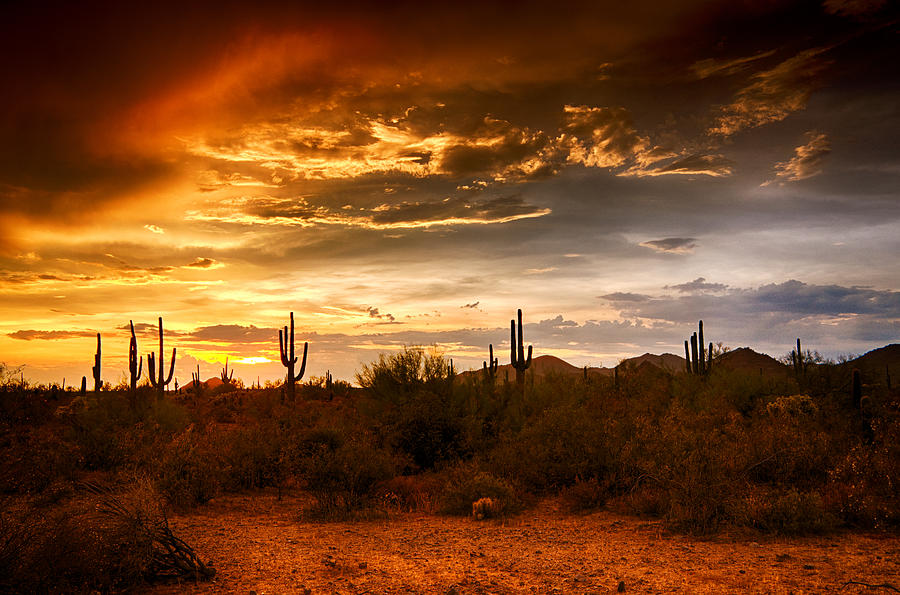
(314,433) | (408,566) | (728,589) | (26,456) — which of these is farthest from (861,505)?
(26,456)

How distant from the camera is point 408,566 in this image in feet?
31.0

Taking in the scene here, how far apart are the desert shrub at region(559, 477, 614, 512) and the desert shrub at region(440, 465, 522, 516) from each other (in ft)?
3.98

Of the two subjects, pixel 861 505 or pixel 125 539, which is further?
pixel 861 505

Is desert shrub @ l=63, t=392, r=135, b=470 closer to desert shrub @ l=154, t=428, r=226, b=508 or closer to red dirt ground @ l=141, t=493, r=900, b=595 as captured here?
desert shrub @ l=154, t=428, r=226, b=508

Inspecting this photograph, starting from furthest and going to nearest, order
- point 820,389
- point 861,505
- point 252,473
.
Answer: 1. point 820,389
2. point 252,473
3. point 861,505

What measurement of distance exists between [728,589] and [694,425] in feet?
34.0

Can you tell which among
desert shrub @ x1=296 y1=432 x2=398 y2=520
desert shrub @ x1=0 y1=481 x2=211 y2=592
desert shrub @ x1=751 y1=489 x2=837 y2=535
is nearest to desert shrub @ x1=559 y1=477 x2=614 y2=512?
desert shrub @ x1=751 y1=489 x2=837 y2=535

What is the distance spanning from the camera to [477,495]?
1371 centimetres

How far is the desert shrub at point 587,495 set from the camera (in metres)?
14.0

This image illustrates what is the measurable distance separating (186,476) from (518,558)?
853 centimetres

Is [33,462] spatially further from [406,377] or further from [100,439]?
[406,377]

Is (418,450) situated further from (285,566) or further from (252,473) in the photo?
(285,566)

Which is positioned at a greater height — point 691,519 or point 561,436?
point 561,436

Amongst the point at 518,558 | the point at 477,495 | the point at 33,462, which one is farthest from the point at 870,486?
the point at 33,462
